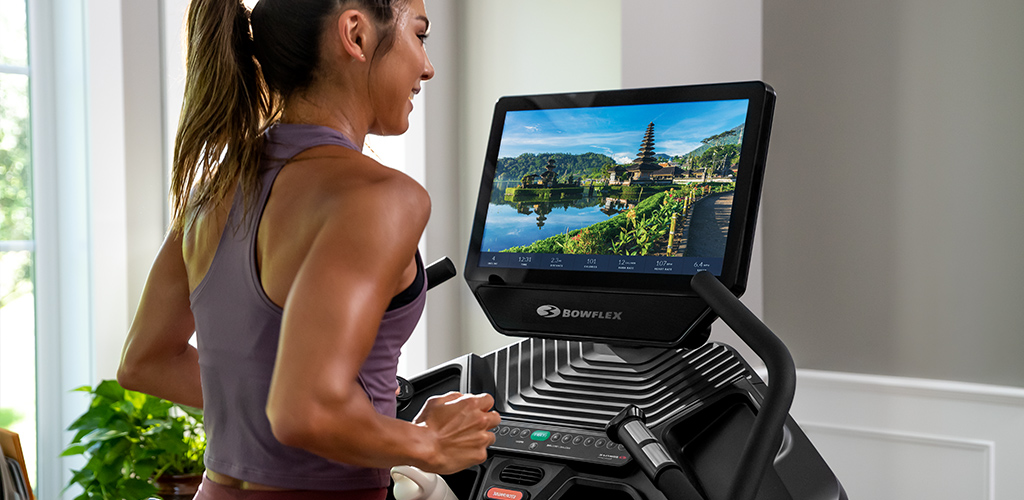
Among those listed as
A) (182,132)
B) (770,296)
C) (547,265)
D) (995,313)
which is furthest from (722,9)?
(182,132)

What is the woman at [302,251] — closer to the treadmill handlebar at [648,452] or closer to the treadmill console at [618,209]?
the treadmill handlebar at [648,452]

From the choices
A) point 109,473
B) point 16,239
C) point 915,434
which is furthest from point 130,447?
point 915,434

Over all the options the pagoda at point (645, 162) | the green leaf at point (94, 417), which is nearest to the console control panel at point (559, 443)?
the pagoda at point (645, 162)

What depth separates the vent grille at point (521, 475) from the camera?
3.52 ft

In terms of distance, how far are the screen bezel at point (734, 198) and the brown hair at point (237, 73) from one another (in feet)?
1.52

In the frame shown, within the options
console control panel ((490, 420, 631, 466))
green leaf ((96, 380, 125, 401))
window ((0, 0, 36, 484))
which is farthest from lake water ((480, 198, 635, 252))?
window ((0, 0, 36, 484))

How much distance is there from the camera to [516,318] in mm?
1280

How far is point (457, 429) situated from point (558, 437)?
0.28 metres

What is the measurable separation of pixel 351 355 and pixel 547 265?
0.60 m

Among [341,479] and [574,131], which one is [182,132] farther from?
[574,131]

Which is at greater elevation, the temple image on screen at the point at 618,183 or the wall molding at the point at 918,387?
the temple image on screen at the point at 618,183

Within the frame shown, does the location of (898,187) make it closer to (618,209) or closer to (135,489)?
(618,209)

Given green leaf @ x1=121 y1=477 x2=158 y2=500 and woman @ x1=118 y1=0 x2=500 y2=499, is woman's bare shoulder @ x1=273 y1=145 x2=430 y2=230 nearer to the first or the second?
woman @ x1=118 y1=0 x2=500 y2=499

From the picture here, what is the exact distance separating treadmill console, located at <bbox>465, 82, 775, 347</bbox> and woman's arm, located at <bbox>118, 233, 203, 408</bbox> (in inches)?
18.2
